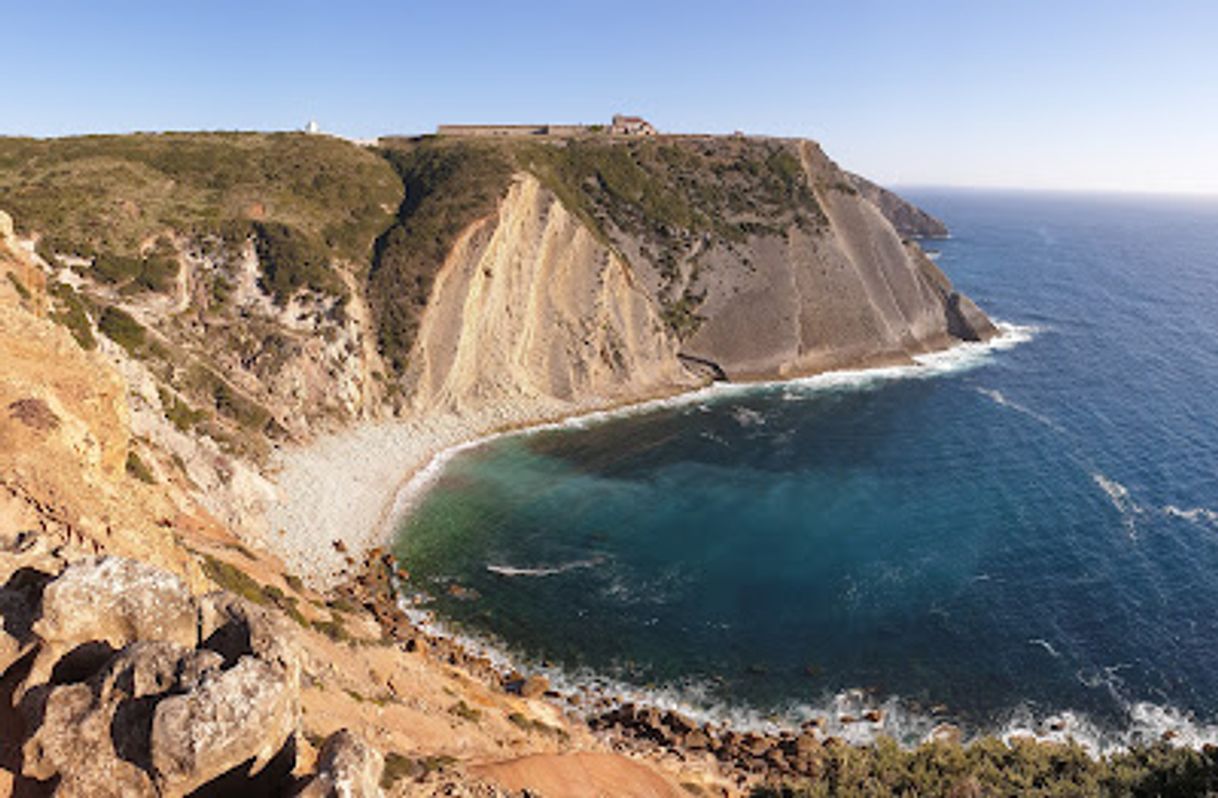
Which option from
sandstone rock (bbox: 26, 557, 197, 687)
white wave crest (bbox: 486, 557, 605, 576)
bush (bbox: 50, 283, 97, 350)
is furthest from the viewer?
white wave crest (bbox: 486, 557, 605, 576)

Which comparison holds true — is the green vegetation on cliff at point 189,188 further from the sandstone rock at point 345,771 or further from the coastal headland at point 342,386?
the sandstone rock at point 345,771

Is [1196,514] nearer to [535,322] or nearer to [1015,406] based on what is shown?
[1015,406]

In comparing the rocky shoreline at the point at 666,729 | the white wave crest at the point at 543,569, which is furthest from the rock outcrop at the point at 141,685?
the white wave crest at the point at 543,569

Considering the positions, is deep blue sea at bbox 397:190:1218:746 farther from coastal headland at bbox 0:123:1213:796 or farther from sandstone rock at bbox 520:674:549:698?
coastal headland at bbox 0:123:1213:796

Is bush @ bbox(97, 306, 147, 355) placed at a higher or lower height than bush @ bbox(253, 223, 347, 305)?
lower

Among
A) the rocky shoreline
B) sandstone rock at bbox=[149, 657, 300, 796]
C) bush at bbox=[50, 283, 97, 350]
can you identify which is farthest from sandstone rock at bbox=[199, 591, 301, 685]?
bush at bbox=[50, 283, 97, 350]

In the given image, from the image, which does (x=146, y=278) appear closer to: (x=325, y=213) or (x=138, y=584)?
(x=325, y=213)
